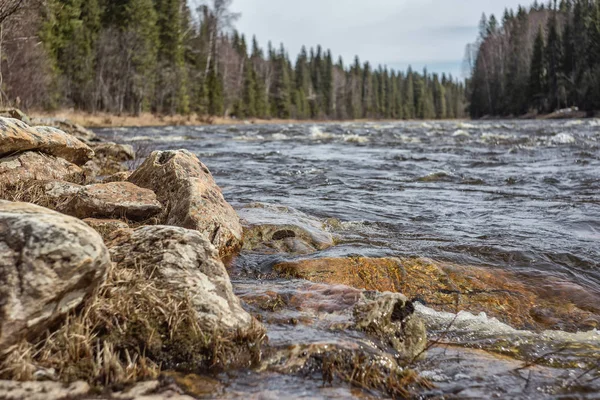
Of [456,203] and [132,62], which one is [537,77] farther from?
[456,203]

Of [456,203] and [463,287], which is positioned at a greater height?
[456,203]

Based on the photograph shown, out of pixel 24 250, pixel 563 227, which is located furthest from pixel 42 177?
pixel 563 227

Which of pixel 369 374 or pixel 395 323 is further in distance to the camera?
pixel 395 323

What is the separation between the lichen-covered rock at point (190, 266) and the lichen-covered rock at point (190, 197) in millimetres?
1161

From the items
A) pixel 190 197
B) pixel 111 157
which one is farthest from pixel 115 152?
pixel 190 197

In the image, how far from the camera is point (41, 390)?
5.70ft

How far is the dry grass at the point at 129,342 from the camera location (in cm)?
187

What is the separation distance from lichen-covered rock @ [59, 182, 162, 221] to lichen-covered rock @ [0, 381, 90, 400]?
2.40 m

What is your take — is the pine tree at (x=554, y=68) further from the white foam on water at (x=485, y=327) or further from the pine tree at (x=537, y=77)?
the white foam on water at (x=485, y=327)

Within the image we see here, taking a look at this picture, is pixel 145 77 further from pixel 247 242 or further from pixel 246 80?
pixel 247 242

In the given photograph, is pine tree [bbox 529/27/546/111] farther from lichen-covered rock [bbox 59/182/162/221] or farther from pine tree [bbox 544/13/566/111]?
lichen-covered rock [bbox 59/182/162/221]

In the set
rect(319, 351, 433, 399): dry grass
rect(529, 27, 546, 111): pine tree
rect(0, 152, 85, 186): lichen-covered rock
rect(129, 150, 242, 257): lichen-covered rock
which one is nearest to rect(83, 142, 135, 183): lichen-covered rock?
rect(0, 152, 85, 186): lichen-covered rock

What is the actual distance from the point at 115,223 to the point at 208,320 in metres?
1.93

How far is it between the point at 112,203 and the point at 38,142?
69.3 inches
